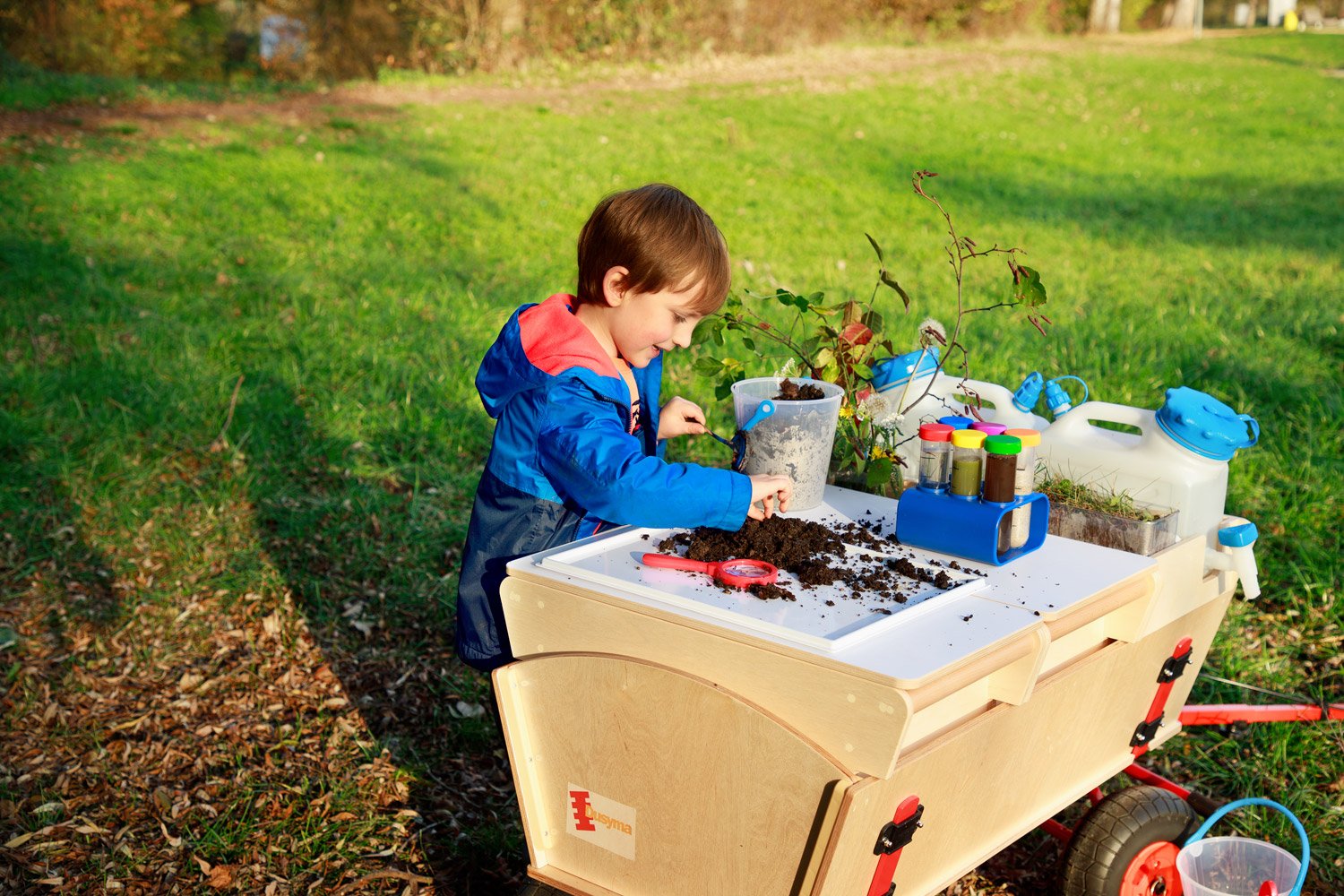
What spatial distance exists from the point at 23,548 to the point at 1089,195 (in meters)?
8.90

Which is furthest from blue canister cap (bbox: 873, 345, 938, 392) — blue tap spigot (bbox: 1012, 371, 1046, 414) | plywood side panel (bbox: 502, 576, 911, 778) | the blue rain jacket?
plywood side panel (bbox: 502, 576, 911, 778)

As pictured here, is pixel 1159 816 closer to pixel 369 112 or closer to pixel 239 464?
pixel 239 464

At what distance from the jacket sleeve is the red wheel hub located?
1.10 meters

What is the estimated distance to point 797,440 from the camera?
2.07 m

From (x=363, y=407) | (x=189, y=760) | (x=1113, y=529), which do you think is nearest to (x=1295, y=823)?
(x=1113, y=529)

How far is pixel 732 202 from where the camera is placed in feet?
28.7

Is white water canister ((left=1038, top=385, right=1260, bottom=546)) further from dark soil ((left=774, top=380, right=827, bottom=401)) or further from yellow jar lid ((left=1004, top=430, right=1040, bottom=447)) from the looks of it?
dark soil ((left=774, top=380, right=827, bottom=401))

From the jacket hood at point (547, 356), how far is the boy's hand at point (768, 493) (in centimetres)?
32

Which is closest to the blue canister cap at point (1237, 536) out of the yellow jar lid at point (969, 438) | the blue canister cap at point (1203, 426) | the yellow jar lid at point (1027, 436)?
the blue canister cap at point (1203, 426)

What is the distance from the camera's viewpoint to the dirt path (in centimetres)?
1048

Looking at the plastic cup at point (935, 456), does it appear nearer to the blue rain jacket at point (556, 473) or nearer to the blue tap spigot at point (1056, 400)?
the blue rain jacket at point (556, 473)

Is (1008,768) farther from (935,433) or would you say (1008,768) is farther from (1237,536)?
(1237,536)

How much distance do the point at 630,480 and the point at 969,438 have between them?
0.58m

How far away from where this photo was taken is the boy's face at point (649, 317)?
82.0 inches
